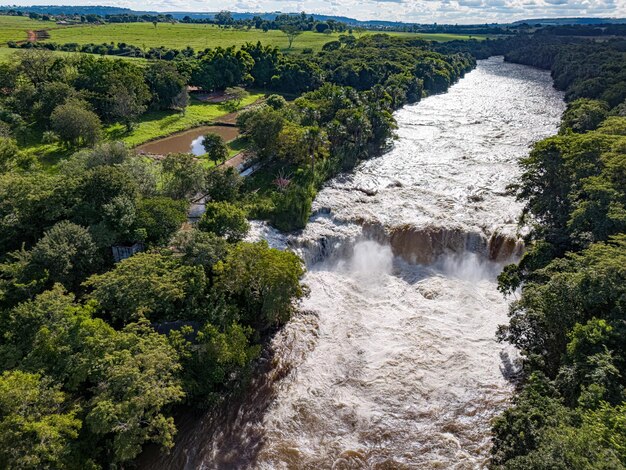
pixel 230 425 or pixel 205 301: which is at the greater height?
pixel 205 301

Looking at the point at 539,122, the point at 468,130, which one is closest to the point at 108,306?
the point at 468,130

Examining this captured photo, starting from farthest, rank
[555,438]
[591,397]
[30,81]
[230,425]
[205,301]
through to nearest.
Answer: [30,81], [205,301], [230,425], [591,397], [555,438]

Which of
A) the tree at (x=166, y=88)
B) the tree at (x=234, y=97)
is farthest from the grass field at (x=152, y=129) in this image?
the tree at (x=166, y=88)

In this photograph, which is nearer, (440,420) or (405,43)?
(440,420)

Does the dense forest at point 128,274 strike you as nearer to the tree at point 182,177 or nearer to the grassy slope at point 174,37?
the tree at point 182,177

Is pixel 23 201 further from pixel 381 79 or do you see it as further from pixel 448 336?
pixel 381 79

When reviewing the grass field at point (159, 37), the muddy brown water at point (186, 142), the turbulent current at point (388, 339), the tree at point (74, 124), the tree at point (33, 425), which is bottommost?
the turbulent current at point (388, 339)
